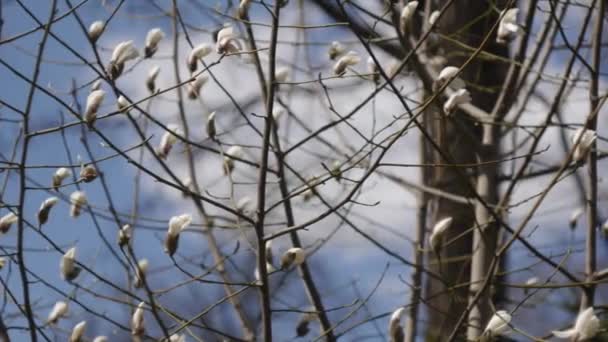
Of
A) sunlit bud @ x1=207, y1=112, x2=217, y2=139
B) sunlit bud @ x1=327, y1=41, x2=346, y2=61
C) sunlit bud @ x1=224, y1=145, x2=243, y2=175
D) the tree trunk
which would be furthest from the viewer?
the tree trunk

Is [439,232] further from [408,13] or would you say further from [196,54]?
[196,54]

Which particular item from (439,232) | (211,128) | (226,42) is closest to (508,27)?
(439,232)

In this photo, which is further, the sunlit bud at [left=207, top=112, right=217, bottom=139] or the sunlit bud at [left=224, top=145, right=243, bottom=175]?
the sunlit bud at [left=224, top=145, right=243, bottom=175]

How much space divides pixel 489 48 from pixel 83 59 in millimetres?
1891

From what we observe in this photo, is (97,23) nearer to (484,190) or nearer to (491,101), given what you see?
(484,190)

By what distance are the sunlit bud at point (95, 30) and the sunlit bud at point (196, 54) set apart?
0.20 meters

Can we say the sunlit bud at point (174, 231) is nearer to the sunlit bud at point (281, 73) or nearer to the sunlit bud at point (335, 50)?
the sunlit bud at point (335, 50)

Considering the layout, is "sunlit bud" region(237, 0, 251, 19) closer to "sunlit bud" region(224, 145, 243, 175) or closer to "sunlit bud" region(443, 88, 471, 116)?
"sunlit bud" region(224, 145, 243, 175)

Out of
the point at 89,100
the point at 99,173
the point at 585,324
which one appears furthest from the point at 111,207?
the point at 585,324

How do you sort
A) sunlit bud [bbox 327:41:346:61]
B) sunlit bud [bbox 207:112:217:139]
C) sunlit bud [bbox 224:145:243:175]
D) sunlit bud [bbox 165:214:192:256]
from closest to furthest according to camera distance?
sunlit bud [bbox 165:214:192:256]
sunlit bud [bbox 207:112:217:139]
sunlit bud [bbox 224:145:243:175]
sunlit bud [bbox 327:41:346:61]

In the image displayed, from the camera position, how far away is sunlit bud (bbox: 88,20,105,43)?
1.99m

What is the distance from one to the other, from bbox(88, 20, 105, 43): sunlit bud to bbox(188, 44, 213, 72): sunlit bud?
199 mm

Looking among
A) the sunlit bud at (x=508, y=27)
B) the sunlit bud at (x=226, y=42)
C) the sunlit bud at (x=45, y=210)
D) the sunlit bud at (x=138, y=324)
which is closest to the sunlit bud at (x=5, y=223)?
the sunlit bud at (x=45, y=210)

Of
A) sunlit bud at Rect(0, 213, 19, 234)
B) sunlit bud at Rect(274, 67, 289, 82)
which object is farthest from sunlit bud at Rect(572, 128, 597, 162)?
sunlit bud at Rect(0, 213, 19, 234)
